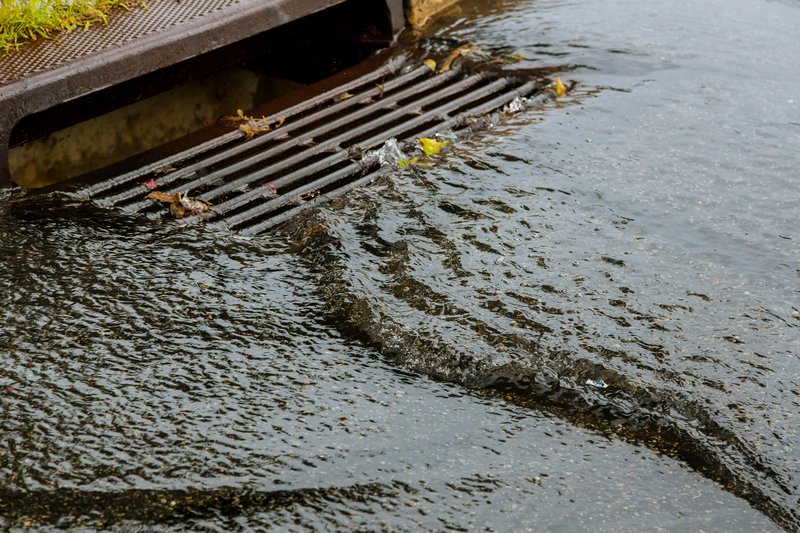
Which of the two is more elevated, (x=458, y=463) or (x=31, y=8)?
(x=31, y=8)

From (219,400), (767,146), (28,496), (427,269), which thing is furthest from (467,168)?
(28,496)

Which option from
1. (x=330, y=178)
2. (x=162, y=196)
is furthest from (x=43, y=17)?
(x=330, y=178)

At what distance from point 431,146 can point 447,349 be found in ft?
4.84

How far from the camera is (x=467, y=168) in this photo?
3826 millimetres

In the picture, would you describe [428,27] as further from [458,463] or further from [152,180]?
[458,463]

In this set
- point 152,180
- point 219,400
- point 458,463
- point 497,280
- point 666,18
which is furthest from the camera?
point 666,18

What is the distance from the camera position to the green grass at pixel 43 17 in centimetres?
381

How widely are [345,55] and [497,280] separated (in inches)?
104

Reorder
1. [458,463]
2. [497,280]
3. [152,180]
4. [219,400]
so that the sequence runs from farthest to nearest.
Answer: [152,180] → [497,280] → [219,400] → [458,463]

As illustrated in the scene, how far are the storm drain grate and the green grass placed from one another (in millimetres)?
672

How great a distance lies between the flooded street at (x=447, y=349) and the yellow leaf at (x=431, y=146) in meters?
0.13

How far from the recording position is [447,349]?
2773mm

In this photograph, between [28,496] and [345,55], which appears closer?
[28,496]

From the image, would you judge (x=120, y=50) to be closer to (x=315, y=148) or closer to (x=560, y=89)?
(x=315, y=148)
